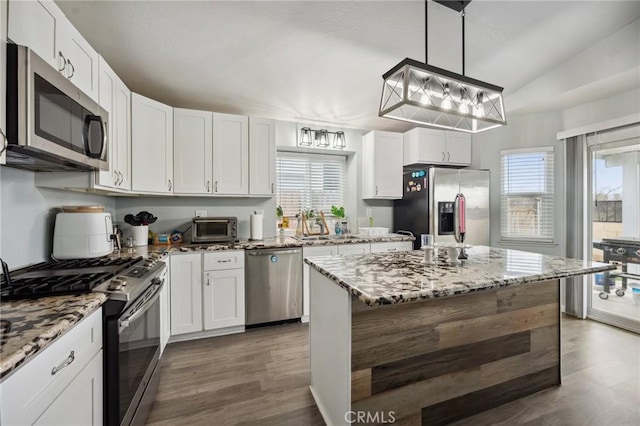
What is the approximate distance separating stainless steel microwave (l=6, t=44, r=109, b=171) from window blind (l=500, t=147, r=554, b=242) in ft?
14.5

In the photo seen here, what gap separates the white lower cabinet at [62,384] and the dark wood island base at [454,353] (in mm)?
1123

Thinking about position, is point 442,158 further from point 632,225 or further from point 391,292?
point 391,292

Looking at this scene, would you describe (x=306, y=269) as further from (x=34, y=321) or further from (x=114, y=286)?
(x=34, y=321)

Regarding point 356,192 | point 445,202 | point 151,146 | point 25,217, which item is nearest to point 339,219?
point 356,192

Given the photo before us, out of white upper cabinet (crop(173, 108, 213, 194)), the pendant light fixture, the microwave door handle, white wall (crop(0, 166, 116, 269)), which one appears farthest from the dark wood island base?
white upper cabinet (crop(173, 108, 213, 194))

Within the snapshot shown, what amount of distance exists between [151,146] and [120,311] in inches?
74.5

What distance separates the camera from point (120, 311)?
4.27 feet

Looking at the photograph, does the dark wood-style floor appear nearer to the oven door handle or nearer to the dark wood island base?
the dark wood island base

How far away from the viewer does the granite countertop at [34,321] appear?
29.6 inches

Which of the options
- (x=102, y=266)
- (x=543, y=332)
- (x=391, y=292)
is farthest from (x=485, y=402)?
(x=102, y=266)

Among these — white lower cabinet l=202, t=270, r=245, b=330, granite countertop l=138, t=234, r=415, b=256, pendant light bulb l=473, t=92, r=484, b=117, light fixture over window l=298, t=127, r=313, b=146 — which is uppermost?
light fixture over window l=298, t=127, r=313, b=146

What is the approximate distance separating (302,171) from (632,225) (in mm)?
3826

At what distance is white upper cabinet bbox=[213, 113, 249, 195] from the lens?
3088 millimetres

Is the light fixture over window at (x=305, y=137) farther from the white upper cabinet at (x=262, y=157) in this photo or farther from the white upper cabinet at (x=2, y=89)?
the white upper cabinet at (x=2, y=89)
